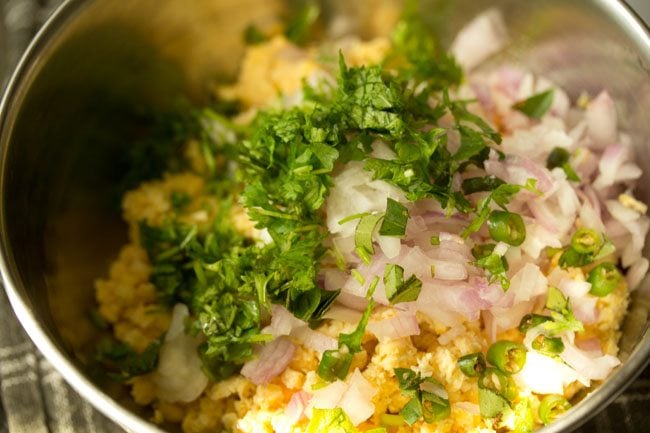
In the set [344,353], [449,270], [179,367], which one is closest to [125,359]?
[179,367]

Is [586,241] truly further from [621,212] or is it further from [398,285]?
[398,285]

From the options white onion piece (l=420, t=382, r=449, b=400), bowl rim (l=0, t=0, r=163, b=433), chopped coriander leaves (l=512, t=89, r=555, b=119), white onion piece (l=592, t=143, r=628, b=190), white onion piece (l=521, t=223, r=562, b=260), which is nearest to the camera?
bowl rim (l=0, t=0, r=163, b=433)

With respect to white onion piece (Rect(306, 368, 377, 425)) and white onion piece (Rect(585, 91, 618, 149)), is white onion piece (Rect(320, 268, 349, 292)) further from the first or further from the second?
white onion piece (Rect(585, 91, 618, 149))

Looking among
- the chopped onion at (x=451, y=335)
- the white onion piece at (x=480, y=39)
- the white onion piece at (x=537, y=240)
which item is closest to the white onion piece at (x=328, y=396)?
the chopped onion at (x=451, y=335)

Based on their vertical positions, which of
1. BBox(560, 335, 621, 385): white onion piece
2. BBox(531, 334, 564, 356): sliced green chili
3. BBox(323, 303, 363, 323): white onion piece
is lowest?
BBox(560, 335, 621, 385): white onion piece

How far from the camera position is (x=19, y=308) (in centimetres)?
132

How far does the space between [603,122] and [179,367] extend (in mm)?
1089

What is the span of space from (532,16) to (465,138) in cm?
47

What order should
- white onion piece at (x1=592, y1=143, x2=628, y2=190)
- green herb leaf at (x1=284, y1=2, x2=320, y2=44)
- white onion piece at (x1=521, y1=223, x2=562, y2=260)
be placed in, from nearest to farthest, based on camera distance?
white onion piece at (x1=521, y1=223, x2=562, y2=260) → white onion piece at (x1=592, y1=143, x2=628, y2=190) → green herb leaf at (x1=284, y1=2, x2=320, y2=44)

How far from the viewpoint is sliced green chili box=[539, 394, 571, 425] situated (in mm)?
1366

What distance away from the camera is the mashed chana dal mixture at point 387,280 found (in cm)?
136

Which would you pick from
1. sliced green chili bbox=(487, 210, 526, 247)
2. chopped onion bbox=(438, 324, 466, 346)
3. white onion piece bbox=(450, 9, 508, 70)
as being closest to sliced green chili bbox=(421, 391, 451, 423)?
→ chopped onion bbox=(438, 324, 466, 346)

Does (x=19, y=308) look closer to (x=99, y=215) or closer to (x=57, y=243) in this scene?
(x=57, y=243)

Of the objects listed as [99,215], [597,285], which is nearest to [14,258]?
[99,215]
